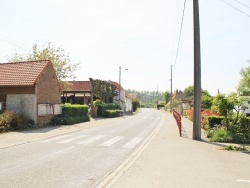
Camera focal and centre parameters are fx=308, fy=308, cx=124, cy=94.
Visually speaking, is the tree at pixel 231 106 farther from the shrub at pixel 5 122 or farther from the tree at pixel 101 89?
the tree at pixel 101 89

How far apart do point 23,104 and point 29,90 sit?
4.07ft

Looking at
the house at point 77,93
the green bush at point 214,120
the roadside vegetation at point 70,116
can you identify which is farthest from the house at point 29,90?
the house at point 77,93

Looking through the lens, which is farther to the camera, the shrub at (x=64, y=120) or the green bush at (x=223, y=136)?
the shrub at (x=64, y=120)

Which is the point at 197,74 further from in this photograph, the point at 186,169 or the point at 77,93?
the point at 77,93

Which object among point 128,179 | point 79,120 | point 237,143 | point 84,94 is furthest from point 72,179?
point 84,94

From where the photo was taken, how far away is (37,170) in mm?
9273

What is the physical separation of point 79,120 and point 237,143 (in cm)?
1817

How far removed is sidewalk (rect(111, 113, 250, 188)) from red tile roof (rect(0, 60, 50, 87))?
14419mm

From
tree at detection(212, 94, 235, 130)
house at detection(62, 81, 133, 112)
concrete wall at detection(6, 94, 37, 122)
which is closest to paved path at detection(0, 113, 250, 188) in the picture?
tree at detection(212, 94, 235, 130)

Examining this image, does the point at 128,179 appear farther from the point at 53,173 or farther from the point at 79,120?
the point at 79,120

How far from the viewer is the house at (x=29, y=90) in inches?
976

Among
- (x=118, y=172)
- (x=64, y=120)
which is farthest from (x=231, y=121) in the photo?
(x=64, y=120)

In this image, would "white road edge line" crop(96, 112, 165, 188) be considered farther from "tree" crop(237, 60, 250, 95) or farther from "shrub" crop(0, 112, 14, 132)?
"tree" crop(237, 60, 250, 95)

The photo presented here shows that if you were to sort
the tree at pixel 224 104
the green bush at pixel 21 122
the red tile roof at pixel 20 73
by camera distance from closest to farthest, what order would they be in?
the tree at pixel 224 104 → the green bush at pixel 21 122 → the red tile roof at pixel 20 73
